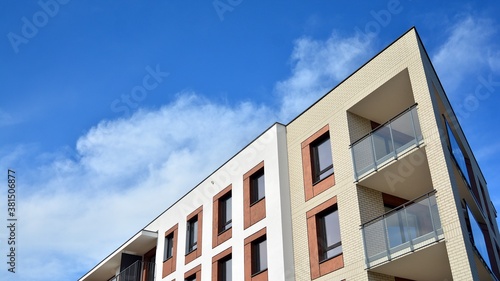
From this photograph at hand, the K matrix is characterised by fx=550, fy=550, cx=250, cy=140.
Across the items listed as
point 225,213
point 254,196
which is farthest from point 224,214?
point 254,196

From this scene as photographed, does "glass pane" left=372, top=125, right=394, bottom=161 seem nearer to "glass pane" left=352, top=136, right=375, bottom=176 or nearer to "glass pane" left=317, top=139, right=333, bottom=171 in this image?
"glass pane" left=352, top=136, right=375, bottom=176

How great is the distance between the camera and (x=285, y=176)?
2012cm

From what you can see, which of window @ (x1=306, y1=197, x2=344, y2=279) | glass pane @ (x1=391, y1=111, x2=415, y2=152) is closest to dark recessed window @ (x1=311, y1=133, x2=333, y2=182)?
window @ (x1=306, y1=197, x2=344, y2=279)

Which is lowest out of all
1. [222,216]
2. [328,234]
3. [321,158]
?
[328,234]

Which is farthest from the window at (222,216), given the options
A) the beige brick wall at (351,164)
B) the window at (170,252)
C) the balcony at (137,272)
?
the balcony at (137,272)

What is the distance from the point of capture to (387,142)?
53.2 feet

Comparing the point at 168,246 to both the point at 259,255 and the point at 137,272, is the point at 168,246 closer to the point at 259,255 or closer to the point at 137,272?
the point at 137,272

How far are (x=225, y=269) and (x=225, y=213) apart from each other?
2453 mm

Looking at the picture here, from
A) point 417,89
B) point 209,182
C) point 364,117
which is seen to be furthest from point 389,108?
point 209,182

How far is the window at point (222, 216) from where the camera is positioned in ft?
72.6

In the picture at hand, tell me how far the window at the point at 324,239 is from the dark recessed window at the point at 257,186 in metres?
3.05

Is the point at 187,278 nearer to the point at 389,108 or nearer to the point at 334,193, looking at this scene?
the point at 334,193

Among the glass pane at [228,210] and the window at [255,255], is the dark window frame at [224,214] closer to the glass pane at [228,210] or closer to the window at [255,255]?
the glass pane at [228,210]

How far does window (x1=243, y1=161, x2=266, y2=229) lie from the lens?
67.0 feet
